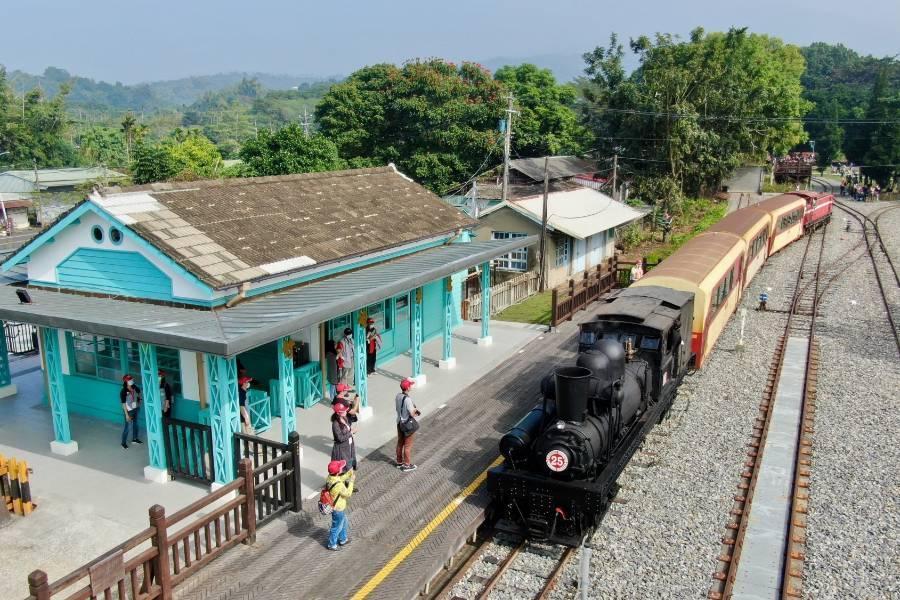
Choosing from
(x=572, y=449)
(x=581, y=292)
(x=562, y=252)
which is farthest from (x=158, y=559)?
(x=562, y=252)

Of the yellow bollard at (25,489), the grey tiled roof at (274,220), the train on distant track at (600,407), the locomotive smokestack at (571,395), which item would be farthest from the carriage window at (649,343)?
the yellow bollard at (25,489)

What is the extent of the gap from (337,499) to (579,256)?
2210cm

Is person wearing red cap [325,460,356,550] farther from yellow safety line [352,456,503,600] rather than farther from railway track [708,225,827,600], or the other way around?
railway track [708,225,827,600]

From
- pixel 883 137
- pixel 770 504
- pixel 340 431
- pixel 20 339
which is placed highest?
pixel 883 137

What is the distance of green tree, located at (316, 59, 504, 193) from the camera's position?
4291cm

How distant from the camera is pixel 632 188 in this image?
4378 centimetres

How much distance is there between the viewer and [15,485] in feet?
34.4

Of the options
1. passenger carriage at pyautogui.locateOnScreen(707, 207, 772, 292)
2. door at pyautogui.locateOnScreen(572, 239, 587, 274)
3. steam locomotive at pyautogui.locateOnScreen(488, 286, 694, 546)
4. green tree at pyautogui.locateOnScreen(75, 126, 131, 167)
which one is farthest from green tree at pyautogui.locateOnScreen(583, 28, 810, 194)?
green tree at pyautogui.locateOnScreen(75, 126, 131, 167)

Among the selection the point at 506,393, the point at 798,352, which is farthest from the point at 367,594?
the point at 798,352

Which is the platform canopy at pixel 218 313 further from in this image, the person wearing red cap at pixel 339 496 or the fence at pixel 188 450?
the person wearing red cap at pixel 339 496

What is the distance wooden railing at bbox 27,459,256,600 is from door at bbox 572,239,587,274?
844 inches

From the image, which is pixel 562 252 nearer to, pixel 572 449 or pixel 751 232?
pixel 751 232

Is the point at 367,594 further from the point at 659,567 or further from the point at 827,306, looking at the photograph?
the point at 827,306

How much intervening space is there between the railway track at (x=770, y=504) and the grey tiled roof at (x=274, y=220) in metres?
8.34
